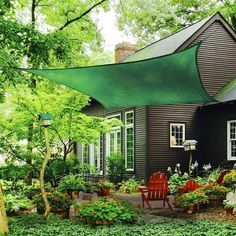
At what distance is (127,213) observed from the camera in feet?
22.4

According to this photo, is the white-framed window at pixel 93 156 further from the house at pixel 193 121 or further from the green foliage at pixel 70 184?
the green foliage at pixel 70 184

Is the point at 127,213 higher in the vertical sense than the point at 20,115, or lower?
lower

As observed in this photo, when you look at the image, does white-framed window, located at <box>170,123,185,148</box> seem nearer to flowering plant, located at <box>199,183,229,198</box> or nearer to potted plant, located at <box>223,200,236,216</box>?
flowering plant, located at <box>199,183,229,198</box>

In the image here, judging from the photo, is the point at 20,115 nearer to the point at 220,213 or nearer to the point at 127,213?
the point at 127,213

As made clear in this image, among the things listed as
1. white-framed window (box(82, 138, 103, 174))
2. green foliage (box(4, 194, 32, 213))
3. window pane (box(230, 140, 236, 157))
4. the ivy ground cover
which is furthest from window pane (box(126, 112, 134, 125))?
the ivy ground cover

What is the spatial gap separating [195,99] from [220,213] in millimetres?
2333

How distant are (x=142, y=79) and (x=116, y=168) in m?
9.19

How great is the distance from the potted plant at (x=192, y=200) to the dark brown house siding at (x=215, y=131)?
17.5ft

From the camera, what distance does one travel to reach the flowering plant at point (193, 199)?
27.5ft

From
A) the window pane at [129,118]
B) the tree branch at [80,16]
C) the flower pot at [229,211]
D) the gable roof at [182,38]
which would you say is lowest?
the flower pot at [229,211]

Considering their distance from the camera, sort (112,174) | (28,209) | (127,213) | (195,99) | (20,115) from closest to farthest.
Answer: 1. (127,213)
2. (195,99)
3. (28,209)
4. (20,115)
5. (112,174)

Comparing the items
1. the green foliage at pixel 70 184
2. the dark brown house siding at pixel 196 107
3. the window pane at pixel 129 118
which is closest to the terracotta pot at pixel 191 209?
the green foliage at pixel 70 184

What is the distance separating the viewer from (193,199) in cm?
845

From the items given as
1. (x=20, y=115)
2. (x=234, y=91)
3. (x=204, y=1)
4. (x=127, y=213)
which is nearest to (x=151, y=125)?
(x=234, y=91)
